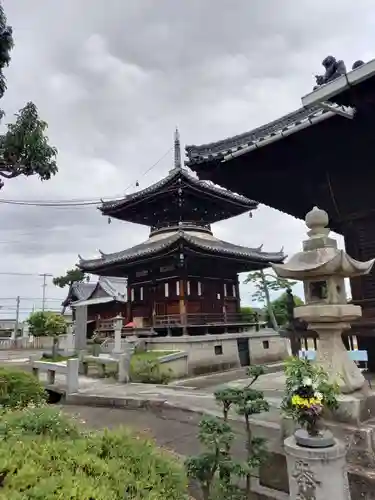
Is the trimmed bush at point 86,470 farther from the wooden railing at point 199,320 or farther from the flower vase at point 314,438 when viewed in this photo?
the wooden railing at point 199,320

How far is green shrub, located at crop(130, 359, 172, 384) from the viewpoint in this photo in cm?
1339

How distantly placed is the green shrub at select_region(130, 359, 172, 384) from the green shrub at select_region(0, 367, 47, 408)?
5.23 metres

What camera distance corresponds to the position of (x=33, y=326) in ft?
113

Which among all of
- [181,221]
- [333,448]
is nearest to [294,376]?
[333,448]

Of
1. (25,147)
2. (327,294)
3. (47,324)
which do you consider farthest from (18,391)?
(47,324)

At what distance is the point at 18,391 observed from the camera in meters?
7.97

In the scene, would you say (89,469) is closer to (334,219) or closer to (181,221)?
(334,219)

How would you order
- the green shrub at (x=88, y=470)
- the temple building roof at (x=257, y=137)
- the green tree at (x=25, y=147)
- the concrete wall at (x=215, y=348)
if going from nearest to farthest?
the green shrub at (x=88, y=470) → the temple building roof at (x=257, y=137) → the green tree at (x=25, y=147) → the concrete wall at (x=215, y=348)

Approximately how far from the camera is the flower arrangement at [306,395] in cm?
329

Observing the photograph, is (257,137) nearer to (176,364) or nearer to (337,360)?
(337,360)

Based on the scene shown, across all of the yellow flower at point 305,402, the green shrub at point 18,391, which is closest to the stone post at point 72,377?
the green shrub at point 18,391

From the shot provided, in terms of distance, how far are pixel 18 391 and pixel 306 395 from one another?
7.13 meters

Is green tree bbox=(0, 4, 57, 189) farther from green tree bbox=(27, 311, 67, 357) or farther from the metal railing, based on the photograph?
green tree bbox=(27, 311, 67, 357)

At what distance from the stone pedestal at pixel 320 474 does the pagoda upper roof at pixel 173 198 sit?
1704 cm
